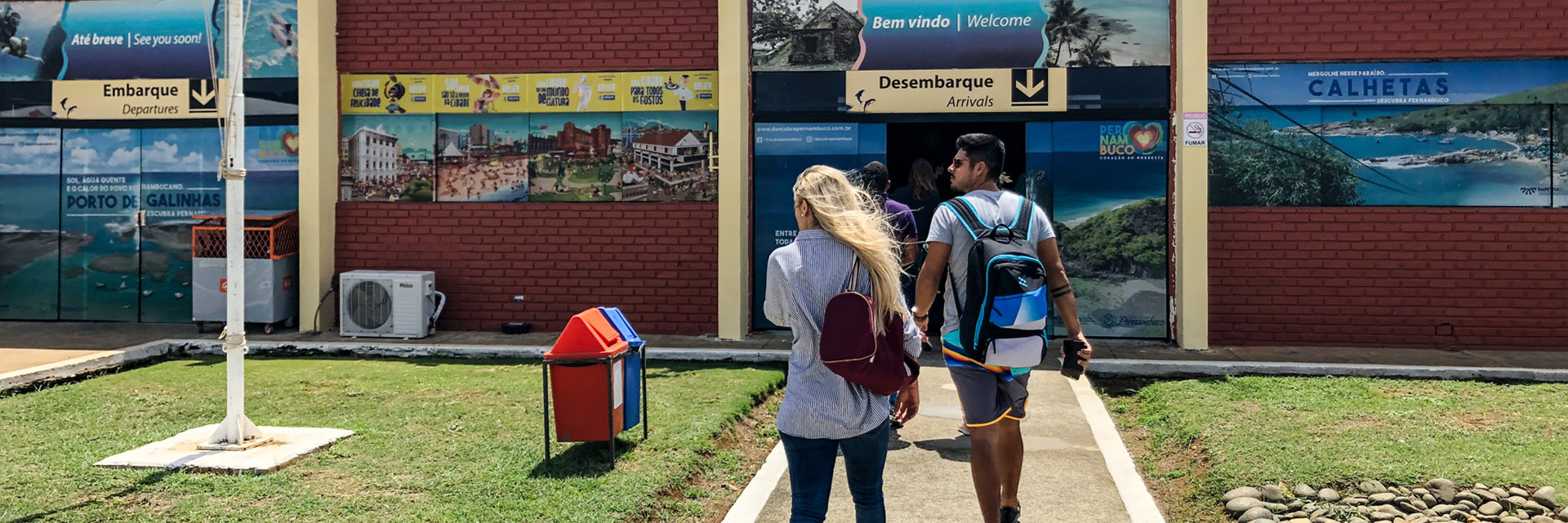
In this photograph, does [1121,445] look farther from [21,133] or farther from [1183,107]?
[21,133]

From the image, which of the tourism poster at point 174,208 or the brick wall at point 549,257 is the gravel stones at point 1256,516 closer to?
the brick wall at point 549,257

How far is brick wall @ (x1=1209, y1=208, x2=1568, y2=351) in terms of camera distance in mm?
10805

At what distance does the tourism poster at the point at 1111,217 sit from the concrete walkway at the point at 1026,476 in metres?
3.31

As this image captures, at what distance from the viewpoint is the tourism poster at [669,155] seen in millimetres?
11805

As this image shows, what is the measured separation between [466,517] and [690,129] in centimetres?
739

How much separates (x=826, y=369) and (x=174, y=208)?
1151 centimetres

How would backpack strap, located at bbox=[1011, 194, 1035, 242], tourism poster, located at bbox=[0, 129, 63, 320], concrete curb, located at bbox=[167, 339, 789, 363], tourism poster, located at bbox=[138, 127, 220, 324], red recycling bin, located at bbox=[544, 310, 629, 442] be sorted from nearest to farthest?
backpack strap, located at bbox=[1011, 194, 1035, 242] → red recycling bin, located at bbox=[544, 310, 629, 442] → concrete curb, located at bbox=[167, 339, 789, 363] → tourism poster, located at bbox=[138, 127, 220, 324] → tourism poster, located at bbox=[0, 129, 63, 320]

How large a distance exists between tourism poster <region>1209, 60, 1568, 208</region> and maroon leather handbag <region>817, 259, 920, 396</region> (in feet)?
28.1

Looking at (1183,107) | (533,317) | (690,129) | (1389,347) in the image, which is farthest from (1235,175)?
(533,317)

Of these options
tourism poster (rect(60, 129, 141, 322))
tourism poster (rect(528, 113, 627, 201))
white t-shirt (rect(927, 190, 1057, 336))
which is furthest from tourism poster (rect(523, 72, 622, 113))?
white t-shirt (rect(927, 190, 1057, 336))

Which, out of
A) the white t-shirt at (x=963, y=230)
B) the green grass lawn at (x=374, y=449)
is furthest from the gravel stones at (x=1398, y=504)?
the green grass lawn at (x=374, y=449)

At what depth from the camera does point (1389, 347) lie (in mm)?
10875

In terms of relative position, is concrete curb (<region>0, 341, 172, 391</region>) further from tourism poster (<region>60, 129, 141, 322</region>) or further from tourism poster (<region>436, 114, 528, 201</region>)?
tourism poster (<region>436, 114, 528, 201</region>)

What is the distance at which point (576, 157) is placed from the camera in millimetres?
11992
